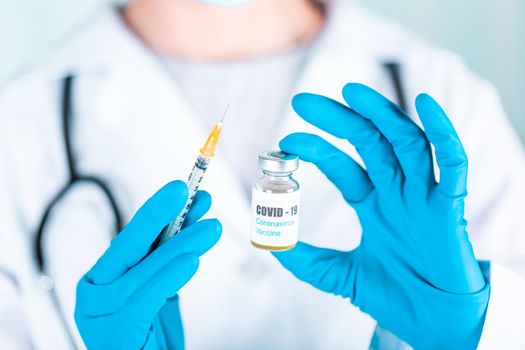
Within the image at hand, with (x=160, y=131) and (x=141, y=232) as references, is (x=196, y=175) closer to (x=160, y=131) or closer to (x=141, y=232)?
(x=141, y=232)

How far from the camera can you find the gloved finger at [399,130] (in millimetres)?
823

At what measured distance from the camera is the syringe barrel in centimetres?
79

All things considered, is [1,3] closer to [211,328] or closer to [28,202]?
[28,202]

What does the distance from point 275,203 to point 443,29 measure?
793mm

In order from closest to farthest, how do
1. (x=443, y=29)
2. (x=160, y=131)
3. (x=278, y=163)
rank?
(x=278, y=163)
(x=160, y=131)
(x=443, y=29)

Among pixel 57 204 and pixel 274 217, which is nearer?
pixel 274 217

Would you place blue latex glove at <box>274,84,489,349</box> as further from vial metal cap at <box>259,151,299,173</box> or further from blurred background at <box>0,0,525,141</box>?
blurred background at <box>0,0,525,141</box>

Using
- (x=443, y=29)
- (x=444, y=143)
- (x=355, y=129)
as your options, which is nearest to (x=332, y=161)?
(x=355, y=129)

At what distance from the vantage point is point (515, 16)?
4.51ft

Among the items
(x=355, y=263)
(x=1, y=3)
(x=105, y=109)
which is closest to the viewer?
(x=355, y=263)

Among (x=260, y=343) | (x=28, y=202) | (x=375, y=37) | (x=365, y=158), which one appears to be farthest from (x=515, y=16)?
(x=28, y=202)

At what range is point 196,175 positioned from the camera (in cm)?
80

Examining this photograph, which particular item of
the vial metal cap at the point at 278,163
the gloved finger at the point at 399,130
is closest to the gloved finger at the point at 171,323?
the vial metal cap at the point at 278,163

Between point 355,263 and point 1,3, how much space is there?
0.89m
